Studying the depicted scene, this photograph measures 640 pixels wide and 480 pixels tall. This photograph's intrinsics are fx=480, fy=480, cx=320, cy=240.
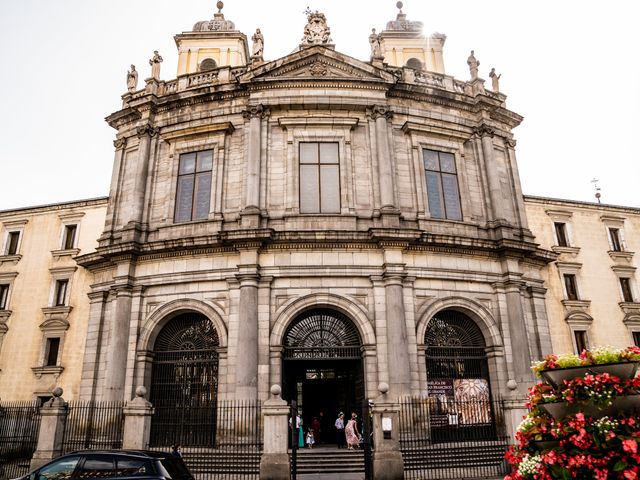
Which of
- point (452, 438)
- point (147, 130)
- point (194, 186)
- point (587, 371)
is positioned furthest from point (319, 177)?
point (587, 371)

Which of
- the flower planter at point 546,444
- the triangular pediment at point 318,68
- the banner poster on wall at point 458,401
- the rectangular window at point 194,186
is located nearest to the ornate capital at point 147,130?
the rectangular window at point 194,186

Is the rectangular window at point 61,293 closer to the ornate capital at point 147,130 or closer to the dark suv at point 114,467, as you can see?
the ornate capital at point 147,130

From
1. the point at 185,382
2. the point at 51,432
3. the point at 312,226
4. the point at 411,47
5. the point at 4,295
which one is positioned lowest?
the point at 51,432

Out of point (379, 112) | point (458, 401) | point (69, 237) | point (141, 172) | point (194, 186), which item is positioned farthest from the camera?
point (69, 237)

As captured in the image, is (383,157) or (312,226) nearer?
(312,226)

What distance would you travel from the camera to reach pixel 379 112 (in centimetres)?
2005

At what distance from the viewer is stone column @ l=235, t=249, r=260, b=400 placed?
16.4 m

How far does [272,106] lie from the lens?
65.9 ft

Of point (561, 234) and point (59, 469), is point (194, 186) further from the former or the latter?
point (561, 234)

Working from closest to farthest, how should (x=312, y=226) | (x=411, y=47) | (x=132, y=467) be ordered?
(x=132, y=467), (x=312, y=226), (x=411, y=47)

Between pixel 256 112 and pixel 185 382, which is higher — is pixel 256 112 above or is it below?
above

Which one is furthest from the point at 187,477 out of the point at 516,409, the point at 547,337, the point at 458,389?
the point at 547,337

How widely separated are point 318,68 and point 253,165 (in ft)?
17.6

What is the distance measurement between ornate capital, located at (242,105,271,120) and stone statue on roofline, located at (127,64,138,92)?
6823 mm
